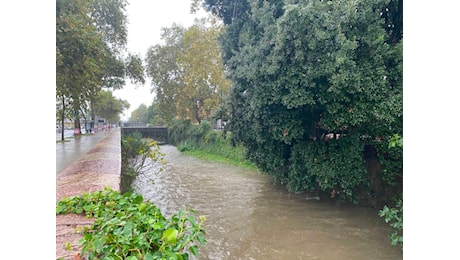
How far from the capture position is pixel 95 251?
1394 mm

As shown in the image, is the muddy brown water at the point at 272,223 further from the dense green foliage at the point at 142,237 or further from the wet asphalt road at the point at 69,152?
the dense green foliage at the point at 142,237

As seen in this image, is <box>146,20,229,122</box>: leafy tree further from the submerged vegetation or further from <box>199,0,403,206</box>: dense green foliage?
the submerged vegetation

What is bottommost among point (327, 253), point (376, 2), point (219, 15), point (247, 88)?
point (327, 253)

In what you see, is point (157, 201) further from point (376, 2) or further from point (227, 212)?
point (376, 2)

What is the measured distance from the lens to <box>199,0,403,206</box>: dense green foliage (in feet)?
15.9

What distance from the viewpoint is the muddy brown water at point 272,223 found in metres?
Answer: 4.54

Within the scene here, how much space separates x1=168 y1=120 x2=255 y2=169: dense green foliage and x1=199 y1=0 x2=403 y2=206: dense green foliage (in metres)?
5.85

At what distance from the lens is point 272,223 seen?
5.82 m

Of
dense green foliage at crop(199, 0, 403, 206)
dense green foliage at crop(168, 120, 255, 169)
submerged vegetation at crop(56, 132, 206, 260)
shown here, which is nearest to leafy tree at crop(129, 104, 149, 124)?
dense green foliage at crop(168, 120, 255, 169)

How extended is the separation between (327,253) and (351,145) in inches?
91.5

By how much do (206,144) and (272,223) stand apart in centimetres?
1322

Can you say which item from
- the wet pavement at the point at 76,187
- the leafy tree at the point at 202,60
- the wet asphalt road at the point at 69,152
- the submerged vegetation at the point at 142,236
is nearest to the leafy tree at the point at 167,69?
the leafy tree at the point at 202,60

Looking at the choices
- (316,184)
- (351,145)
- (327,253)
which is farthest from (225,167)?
(327,253)

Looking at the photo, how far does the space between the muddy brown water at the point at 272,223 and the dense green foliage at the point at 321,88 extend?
634 millimetres
